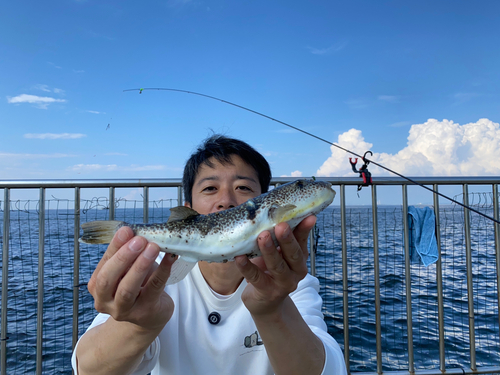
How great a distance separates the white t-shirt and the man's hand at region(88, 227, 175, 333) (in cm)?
61

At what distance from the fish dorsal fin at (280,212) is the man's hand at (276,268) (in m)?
0.11

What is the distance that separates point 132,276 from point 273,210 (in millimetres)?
862

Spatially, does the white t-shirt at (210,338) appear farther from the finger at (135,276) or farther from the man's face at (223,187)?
the finger at (135,276)

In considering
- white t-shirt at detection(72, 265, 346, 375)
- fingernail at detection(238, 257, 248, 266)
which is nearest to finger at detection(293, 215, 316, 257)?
fingernail at detection(238, 257, 248, 266)

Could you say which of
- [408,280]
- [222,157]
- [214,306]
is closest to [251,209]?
[222,157]

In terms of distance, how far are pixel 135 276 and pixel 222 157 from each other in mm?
1289

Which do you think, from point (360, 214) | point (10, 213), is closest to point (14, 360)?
point (10, 213)

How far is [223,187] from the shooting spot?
2.48m

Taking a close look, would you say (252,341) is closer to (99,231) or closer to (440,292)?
(99,231)

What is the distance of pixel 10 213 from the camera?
3789 millimetres

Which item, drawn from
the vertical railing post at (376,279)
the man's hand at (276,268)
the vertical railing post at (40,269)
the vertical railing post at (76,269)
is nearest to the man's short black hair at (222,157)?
the man's hand at (276,268)

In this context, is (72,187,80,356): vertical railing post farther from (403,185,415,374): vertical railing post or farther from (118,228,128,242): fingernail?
(403,185,415,374): vertical railing post

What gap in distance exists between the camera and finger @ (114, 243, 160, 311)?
1.61 meters

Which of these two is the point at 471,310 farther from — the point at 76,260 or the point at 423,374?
the point at 76,260
